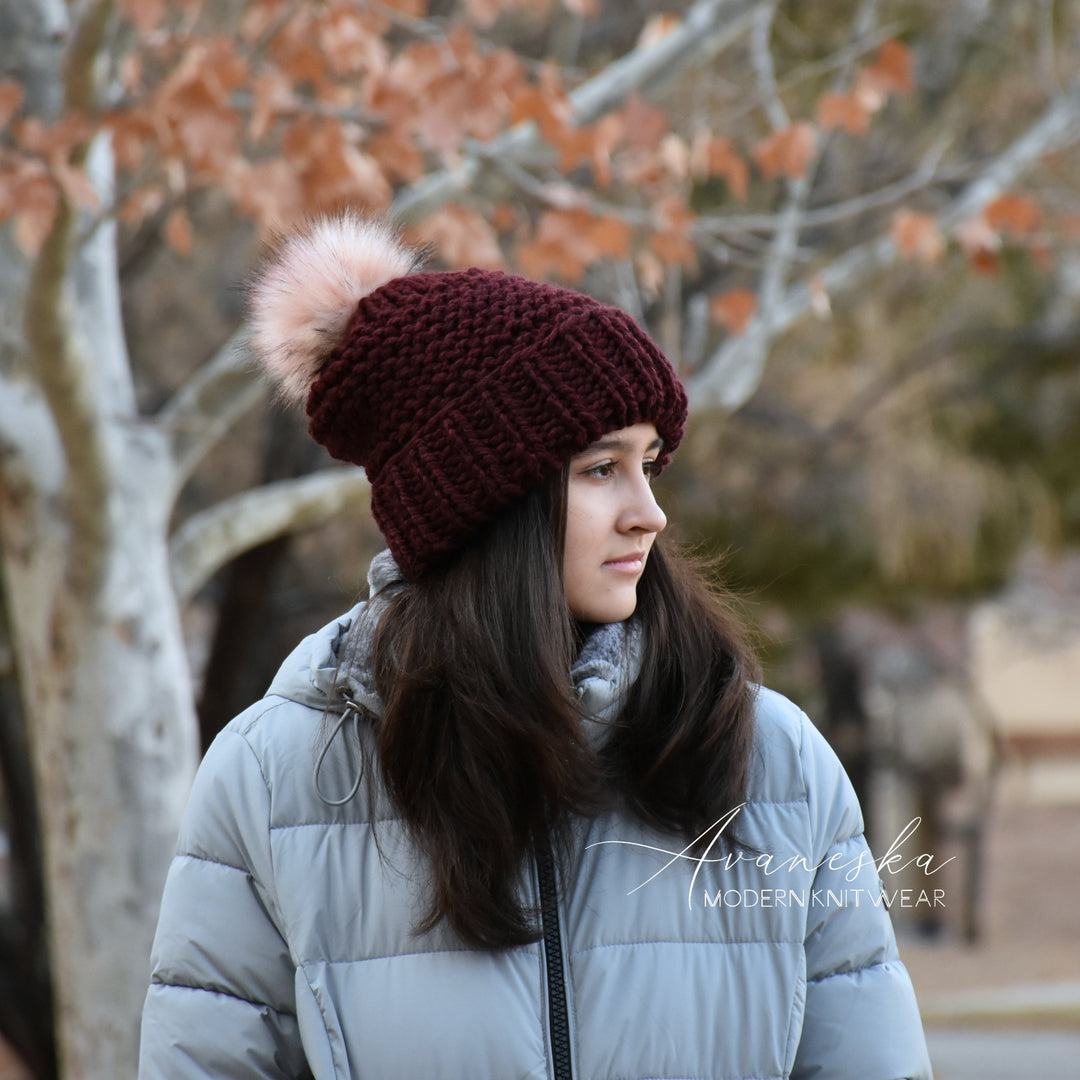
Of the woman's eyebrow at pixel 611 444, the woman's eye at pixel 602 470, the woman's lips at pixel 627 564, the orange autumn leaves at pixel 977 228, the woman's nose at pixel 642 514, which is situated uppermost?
the orange autumn leaves at pixel 977 228

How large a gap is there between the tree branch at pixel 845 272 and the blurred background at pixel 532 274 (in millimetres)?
15

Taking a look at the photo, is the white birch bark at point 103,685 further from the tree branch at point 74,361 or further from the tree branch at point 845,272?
the tree branch at point 845,272

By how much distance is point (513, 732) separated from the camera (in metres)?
1.69

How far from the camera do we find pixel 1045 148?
4738mm

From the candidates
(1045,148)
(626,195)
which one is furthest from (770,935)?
(626,195)

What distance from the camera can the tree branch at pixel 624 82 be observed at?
3537 mm

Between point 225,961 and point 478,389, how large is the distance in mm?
764

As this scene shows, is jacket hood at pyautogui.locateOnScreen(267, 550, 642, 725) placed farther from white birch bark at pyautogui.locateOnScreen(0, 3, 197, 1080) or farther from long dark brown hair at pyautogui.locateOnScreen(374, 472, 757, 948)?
white birch bark at pyautogui.locateOnScreen(0, 3, 197, 1080)

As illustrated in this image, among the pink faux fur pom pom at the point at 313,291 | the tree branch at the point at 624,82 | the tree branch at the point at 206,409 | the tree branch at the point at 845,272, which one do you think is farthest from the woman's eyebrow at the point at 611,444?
the tree branch at the point at 845,272

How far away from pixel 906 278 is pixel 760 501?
55.0 inches

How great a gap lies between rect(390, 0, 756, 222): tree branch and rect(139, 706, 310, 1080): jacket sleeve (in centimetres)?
209

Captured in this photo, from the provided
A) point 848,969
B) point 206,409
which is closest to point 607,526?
point 848,969

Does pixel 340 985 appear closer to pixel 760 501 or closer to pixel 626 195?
pixel 626 195

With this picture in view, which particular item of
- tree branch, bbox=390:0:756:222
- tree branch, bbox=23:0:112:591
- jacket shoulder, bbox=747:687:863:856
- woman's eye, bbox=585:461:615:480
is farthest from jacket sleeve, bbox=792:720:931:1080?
tree branch, bbox=390:0:756:222
